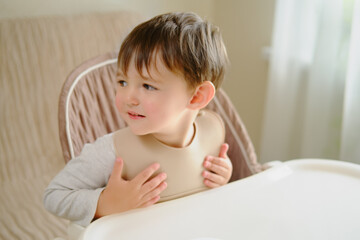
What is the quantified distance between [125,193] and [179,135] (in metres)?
0.21

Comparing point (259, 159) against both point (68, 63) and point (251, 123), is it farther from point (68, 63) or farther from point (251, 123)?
point (68, 63)

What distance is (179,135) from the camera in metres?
1.03

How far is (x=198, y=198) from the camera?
0.97 m

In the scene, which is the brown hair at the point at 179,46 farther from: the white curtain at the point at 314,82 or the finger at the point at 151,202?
the white curtain at the point at 314,82

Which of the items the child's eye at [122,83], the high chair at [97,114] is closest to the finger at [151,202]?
the child's eye at [122,83]

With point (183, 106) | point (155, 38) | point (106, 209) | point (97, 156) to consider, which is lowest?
point (106, 209)

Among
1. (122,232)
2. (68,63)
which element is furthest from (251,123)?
(122,232)

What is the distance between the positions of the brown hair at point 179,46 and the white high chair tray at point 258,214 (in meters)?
0.28

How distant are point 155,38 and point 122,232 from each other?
1.31 ft

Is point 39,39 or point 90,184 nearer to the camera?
point 90,184

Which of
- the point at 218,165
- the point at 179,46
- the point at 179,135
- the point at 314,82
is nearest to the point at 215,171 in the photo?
the point at 218,165

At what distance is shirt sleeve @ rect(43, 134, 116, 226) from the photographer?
92 centimetres

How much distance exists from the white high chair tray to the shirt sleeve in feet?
0.27

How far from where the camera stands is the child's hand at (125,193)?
908 mm
